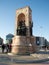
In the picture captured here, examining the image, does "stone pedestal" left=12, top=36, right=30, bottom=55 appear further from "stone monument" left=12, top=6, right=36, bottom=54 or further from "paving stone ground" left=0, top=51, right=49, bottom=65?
"paving stone ground" left=0, top=51, right=49, bottom=65

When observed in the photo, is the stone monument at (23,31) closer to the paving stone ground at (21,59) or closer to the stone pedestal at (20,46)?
the stone pedestal at (20,46)

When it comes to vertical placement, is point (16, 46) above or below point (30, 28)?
below

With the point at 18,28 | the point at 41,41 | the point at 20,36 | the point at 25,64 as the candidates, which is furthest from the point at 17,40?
the point at 41,41

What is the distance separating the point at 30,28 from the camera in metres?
23.7

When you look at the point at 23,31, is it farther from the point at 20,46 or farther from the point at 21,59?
the point at 21,59

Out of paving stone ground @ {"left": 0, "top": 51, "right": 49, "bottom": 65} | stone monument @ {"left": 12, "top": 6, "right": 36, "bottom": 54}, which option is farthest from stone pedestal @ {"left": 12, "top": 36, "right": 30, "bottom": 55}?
paving stone ground @ {"left": 0, "top": 51, "right": 49, "bottom": 65}

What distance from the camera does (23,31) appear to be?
23.2 m

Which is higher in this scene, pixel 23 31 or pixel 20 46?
pixel 23 31

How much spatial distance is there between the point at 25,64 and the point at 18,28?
11036 mm

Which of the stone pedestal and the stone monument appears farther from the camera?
the stone monument

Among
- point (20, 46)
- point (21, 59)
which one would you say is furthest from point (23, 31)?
point (21, 59)

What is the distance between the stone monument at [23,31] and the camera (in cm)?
2159

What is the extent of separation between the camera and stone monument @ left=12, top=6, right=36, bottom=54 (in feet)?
70.8

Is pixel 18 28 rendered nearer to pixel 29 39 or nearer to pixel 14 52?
pixel 29 39
